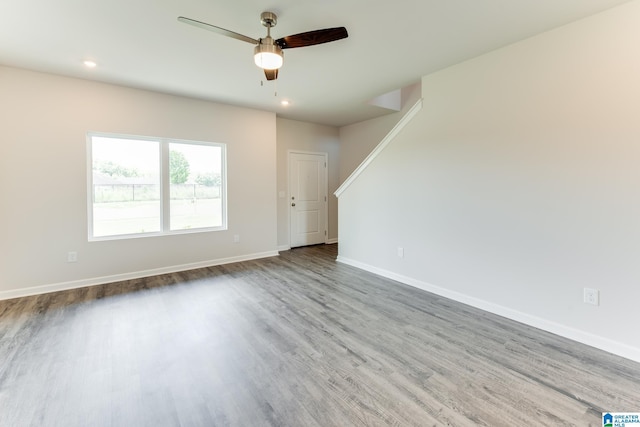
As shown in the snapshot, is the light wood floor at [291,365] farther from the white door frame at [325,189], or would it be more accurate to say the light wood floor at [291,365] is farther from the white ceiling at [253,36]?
the white door frame at [325,189]

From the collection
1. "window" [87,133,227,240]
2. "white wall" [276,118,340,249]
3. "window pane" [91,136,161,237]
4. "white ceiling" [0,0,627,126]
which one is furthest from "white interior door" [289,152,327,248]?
"window pane" [91,136,161,237]

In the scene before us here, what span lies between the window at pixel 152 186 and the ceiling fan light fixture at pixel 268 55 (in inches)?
108

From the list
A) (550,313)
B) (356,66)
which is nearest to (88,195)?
(356,66)

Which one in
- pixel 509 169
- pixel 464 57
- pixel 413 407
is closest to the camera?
pixel 413 407

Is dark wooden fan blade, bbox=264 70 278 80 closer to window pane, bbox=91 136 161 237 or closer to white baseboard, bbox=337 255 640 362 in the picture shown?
window pane, bbox=91 136 161 237

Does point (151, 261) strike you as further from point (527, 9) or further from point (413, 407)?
point (527, 9)

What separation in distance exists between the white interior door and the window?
163 centimetres

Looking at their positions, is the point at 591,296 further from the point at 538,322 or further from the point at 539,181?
the point at 539,181

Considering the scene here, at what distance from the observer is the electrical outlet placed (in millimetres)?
2322

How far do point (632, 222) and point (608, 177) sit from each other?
378 millimetres

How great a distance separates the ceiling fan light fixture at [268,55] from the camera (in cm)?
222

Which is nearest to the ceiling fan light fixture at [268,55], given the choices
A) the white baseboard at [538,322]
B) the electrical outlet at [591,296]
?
the white baseboard at [538,322]

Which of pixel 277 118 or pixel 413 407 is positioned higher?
pixel 277 118

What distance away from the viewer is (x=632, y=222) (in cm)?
215
